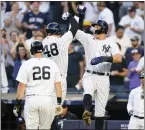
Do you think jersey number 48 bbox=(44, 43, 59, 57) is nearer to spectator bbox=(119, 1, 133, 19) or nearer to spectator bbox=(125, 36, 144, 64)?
spectator bbox=(125, 36, 144, 64)

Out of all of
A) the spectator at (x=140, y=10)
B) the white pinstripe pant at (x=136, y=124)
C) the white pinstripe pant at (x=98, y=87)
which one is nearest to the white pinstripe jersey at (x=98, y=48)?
the white pinstripe pant at (x=98, y=87)

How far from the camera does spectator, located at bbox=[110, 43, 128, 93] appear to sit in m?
15.3

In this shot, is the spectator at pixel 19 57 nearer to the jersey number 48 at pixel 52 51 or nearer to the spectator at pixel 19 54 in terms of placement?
the spectator at pixel 19 54

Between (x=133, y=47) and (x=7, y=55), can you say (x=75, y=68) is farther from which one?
(x=7, y=55)

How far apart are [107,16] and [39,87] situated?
6315mm

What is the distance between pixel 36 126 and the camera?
10.9 metres

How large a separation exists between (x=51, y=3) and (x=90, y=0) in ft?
3.64

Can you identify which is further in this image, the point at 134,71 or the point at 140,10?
the point at 140,10

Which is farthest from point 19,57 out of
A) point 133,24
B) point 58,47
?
point 58,47

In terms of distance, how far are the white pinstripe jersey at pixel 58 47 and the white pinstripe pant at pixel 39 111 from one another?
1.16 m

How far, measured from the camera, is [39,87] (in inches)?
428

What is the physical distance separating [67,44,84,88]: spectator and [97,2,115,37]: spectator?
175 cm

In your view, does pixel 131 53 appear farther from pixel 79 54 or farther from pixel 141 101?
pixel 141 101

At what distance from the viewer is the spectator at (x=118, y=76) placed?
15.3 metres
